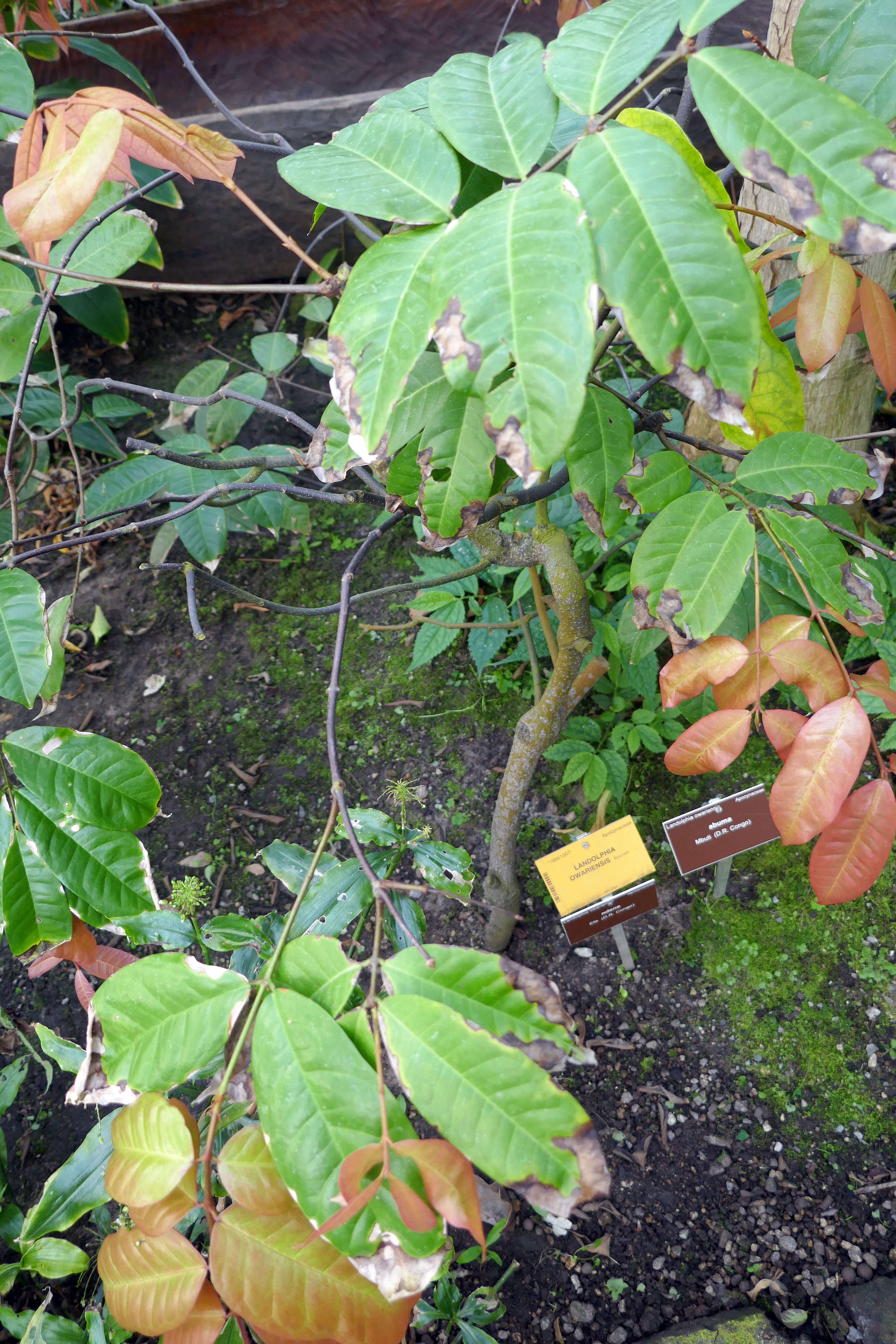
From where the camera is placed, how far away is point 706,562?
2.41ft

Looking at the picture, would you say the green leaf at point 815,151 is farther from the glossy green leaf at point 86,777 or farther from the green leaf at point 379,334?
the glossy green leaf at point 86,777

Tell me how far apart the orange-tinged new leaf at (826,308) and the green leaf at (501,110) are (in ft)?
1.09

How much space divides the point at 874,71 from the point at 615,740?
122 cm

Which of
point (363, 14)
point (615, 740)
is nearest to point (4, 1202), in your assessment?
point (615, 740)

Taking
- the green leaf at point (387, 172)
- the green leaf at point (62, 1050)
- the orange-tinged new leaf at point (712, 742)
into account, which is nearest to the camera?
the green leaf at point (387, 172)

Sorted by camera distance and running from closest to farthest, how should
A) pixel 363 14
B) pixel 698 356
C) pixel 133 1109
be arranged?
pixel 698 356
pixel 133 1109
pixel 363 14

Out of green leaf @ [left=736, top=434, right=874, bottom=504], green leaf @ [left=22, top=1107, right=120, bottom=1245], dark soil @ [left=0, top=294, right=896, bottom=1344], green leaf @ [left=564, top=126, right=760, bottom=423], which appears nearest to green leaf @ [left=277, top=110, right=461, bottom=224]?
green leaf @ [left=564, top=126, right=760, bottom=423]

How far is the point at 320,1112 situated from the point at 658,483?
65 cm

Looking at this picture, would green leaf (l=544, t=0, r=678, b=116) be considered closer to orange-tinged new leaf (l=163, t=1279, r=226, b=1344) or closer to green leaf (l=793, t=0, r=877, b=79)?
green leaf (l=793, t=0, r=877, b=79)

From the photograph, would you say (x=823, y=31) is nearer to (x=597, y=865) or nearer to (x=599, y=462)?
(x=599, y=462)

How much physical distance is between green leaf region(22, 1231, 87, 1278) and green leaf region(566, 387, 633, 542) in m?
1.23

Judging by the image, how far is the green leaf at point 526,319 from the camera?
0.45 m

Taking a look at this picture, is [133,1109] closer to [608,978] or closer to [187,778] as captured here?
[608,978]

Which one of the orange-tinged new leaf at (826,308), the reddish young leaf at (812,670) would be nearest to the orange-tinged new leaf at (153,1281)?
the reddish young leaf at (812,670)
